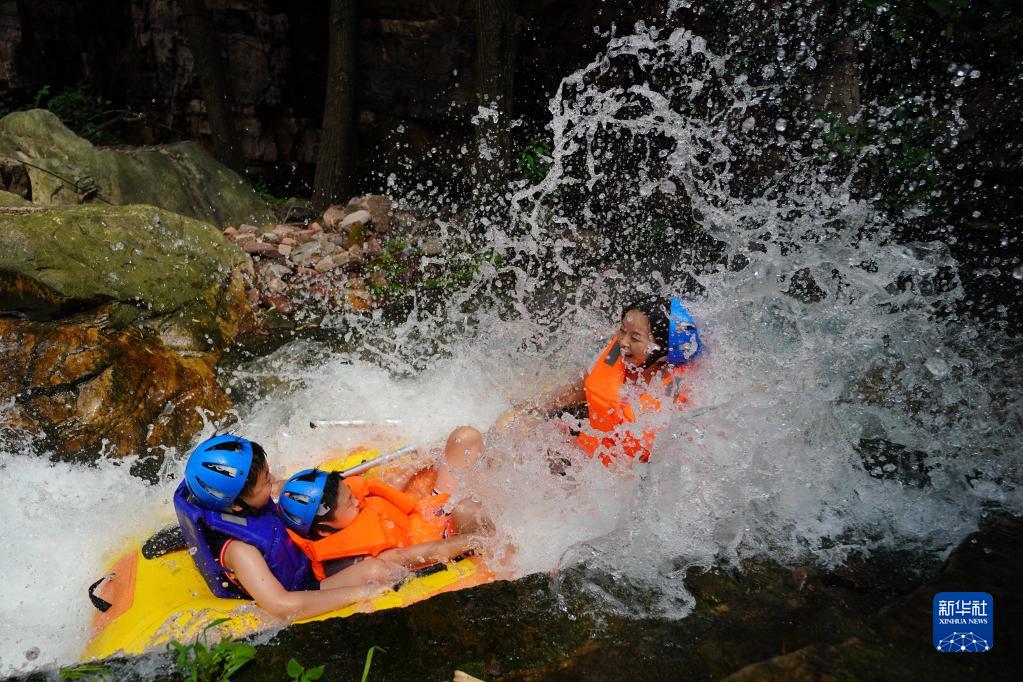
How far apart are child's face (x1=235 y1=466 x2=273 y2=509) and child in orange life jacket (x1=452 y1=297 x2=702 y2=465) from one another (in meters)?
1.20

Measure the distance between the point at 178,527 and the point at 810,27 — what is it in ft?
23.1

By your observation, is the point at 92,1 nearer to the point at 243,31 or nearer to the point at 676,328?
the point at 243,31

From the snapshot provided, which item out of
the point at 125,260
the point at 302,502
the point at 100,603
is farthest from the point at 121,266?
the point at 302,502

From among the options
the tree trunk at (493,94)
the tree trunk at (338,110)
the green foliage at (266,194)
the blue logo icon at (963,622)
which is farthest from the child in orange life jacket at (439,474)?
the green foliage at (266,194)

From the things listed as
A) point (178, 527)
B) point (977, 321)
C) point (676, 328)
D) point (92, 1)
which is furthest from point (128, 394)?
point (92, 1)

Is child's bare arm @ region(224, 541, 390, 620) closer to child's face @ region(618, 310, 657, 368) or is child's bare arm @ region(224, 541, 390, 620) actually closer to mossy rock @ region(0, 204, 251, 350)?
child's face @ region(618, 310, 657, 368)

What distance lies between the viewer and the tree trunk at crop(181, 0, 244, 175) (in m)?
8.79

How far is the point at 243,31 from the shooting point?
10078mm

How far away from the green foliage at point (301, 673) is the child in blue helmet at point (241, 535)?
1.54 feet

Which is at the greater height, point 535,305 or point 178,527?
point 535,305

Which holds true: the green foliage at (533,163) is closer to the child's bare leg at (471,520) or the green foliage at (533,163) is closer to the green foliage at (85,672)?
the child's bare leg at (471,520)

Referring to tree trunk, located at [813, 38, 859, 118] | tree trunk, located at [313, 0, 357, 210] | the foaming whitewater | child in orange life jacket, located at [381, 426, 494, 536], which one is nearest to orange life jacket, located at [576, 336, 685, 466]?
child in orange life jacket, located at [381, 426, 494, 536]

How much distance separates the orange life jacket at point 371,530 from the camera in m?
3.46

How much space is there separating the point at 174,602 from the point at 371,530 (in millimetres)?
901
